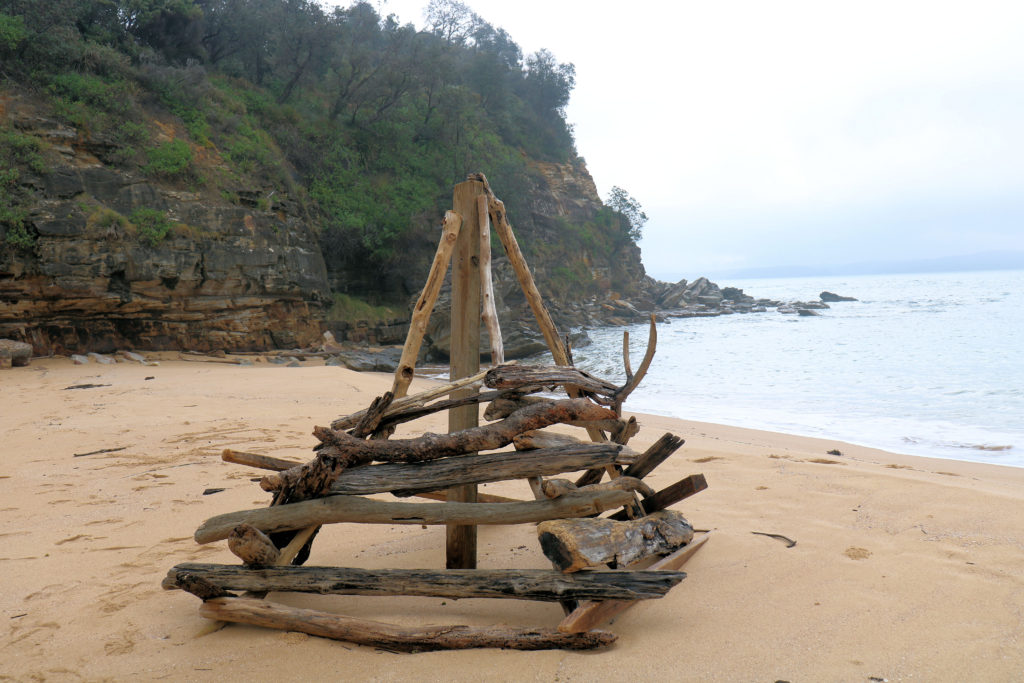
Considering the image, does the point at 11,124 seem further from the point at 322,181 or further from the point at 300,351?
the point at 322,181

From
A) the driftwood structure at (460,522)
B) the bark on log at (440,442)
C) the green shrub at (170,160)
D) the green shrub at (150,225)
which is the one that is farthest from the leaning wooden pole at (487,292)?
the green shrub at (170,160)

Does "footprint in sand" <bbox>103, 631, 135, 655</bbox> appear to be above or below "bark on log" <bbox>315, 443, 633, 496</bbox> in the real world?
below

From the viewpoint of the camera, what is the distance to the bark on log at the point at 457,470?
270cm

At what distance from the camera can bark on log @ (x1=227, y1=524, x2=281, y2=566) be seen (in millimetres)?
2543

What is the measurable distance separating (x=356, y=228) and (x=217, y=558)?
2087cm

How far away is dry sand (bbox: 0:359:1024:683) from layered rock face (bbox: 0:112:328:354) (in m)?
9.12

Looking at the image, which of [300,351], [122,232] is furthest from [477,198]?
[300,351]

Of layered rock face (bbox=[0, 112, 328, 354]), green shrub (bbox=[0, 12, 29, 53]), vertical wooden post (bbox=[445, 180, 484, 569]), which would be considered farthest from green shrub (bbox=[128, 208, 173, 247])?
vertical wooden post (bbox=[445, 180, 484, 569])

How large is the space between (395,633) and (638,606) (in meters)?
1.17

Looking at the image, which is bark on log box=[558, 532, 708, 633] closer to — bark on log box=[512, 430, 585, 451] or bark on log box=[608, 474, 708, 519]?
bark on log box=[608, 474, 708, 519]

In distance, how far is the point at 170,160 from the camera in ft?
54.3

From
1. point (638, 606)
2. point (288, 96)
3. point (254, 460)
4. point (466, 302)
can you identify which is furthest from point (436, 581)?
point (288, 96)

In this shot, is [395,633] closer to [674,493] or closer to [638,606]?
[638,606]

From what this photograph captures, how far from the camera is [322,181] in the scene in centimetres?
2466
